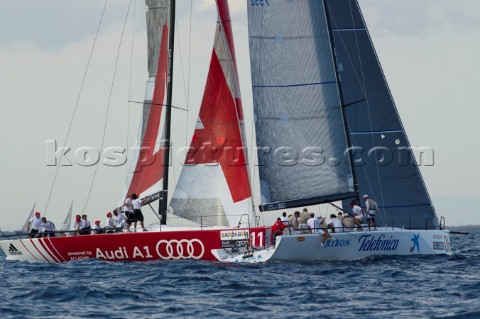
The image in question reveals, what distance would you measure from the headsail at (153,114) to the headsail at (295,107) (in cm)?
357

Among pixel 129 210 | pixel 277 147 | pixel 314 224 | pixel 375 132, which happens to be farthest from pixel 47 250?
pixel 375 132

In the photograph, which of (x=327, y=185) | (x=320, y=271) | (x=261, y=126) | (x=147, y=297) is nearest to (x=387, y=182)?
(x=327, y=185)

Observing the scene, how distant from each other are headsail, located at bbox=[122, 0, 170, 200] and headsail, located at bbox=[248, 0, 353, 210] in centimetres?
357

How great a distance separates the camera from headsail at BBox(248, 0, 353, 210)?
27484 millimetres

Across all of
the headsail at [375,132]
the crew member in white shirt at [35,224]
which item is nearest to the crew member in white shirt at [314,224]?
the headsail at [375,132]

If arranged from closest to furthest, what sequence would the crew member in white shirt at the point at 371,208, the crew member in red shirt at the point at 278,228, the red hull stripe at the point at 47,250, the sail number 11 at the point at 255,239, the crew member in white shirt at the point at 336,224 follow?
the crew member in red shirt at the point at 278,228
the crew member in white shirt at the point at 336,224
the sail number 11 at the point at 255,239
the crew member in white shirt at the point at 371,208
the red hull stripe at the point at 47,250

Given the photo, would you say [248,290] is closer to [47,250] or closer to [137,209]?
[137,209]

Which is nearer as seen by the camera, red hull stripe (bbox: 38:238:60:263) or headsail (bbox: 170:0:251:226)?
headsail (bbox: 170:0:251:226)

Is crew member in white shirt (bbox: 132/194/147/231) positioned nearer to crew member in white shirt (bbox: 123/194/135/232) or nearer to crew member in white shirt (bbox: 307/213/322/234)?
crew member in white shirt (bbox: 123/194/135/232)

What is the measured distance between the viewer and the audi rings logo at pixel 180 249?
26.7 m

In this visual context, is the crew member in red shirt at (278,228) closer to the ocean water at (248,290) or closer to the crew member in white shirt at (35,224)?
the ocean water at (248,290)

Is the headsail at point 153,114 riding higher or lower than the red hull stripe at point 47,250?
higher

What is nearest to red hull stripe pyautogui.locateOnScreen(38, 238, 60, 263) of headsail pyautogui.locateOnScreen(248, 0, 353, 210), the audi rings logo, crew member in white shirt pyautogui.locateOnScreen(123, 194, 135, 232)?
crew member in white shirt pyautogui.locateOnScreen(123, 194, 135, 232)

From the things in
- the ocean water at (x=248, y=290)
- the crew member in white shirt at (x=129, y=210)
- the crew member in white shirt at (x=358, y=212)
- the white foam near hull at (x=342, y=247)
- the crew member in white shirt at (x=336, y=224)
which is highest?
the crew member in white shirt at (x=129, y=210)
